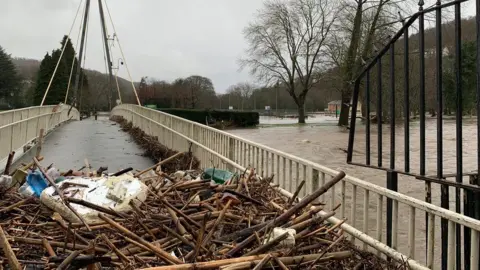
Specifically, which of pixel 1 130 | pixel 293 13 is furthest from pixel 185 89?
pixel 1 130

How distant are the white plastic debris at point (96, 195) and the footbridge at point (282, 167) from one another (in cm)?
189

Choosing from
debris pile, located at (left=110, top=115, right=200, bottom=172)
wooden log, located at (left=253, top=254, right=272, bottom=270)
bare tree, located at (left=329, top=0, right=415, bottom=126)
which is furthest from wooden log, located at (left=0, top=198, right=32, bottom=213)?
bare tree, located at (left=329, top=0, right=415, bottom=126)

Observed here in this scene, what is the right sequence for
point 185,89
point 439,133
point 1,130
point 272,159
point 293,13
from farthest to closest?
point 185,89
point 293,13
point 1,130
point 272,159
point 439,133

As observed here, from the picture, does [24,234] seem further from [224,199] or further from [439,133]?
[439,133]

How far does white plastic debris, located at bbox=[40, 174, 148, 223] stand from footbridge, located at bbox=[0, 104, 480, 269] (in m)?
1.89

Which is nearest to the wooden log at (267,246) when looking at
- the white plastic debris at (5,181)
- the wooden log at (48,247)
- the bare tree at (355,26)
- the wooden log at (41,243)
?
the wooden log at (41,243)

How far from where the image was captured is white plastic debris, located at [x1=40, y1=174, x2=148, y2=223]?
452cm

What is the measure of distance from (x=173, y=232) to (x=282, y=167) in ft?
8.21

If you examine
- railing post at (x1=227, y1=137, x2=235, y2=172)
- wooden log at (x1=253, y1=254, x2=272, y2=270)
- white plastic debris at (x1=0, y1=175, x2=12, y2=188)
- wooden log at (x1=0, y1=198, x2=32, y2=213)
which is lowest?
wooden log at (x1=253, y1=254, x2=272, y2=270)

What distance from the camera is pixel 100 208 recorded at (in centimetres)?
443

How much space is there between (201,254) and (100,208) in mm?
1330

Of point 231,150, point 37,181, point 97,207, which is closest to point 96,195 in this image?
point 97,207

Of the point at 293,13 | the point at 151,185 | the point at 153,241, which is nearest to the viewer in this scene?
the point at 153,241

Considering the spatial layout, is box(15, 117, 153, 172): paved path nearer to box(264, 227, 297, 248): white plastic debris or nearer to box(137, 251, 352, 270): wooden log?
box(264, 227, 297, 248): white plastic debris
